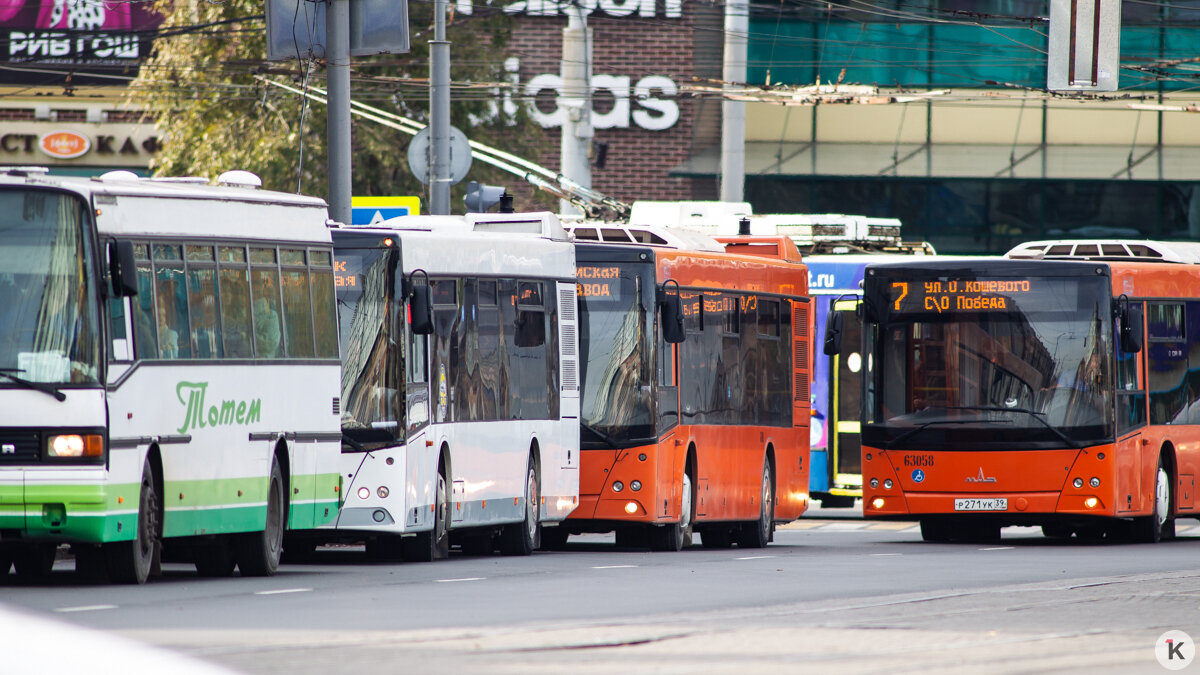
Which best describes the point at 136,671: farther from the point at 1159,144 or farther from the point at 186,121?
the point at 1159,144

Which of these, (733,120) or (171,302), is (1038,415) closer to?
(171,302)

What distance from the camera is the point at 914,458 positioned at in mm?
24109

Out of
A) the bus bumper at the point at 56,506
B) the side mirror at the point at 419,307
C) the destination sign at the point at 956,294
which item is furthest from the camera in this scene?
the destination sign at the point at 956,294

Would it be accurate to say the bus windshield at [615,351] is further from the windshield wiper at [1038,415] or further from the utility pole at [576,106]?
the utility pole at [576,106]

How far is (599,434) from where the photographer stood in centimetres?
2212

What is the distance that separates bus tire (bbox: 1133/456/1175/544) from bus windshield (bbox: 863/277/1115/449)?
4.81 feet

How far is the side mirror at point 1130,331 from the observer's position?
24000 millimetres

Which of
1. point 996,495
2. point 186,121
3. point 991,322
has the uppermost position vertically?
point 186,121

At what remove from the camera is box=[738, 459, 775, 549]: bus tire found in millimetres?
24453

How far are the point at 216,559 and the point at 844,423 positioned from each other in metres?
14.1

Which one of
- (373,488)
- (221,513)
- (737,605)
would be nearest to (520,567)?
(373,488)

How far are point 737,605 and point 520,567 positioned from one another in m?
4.61

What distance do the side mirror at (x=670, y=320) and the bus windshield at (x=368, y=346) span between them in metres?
3.85
